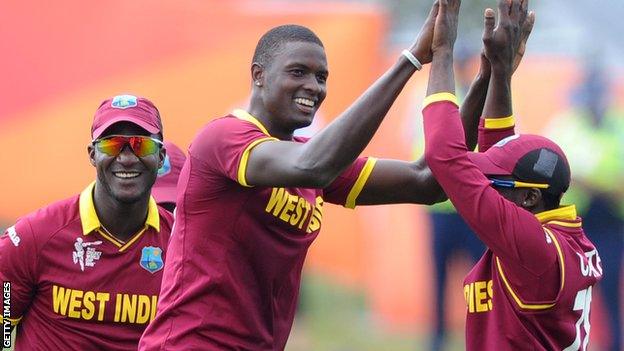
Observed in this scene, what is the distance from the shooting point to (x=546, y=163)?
5.02m

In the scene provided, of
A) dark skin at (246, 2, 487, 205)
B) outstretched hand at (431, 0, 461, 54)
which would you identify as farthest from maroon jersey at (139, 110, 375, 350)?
outstretched hand at (431, 0, 461, 54)

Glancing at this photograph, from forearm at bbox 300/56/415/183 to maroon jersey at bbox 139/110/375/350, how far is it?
0.28 m

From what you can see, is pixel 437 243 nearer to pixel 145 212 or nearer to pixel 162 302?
pixel 145 212

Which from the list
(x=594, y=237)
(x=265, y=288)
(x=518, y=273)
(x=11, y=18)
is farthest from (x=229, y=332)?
(x=11, y=18)

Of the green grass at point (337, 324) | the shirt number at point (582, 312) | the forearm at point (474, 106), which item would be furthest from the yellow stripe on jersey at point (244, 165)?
the green grass at point (337, 324)

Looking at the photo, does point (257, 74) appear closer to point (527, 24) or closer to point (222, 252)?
point (222, 252)

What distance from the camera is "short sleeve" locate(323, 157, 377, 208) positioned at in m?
5.39

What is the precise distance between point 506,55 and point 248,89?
6.53 metres

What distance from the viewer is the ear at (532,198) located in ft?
16.5

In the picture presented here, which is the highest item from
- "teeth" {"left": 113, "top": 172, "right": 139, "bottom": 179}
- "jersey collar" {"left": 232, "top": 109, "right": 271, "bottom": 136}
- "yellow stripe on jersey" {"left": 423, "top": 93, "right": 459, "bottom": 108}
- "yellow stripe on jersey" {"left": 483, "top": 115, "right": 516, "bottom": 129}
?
"yellow stripe on jersey" {"left": 423, "top": 93, "right": 459, "bottom": 108}

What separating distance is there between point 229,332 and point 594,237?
5.60 m

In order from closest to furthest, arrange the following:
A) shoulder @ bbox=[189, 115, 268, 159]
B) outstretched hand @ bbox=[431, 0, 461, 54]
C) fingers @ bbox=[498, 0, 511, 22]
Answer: outstretched hand @ bbox=[431, 0, 461, 54]
shoulder @ bbox=[189, 115, 268, 159]
fingers @ bbox=[498, 0, 511, 22]

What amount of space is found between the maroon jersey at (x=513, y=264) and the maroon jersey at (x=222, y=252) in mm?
588

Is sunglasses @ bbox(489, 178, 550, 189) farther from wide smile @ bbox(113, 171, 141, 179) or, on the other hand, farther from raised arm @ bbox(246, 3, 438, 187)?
wide smile @ bbox(113, 171, 141, 179)
